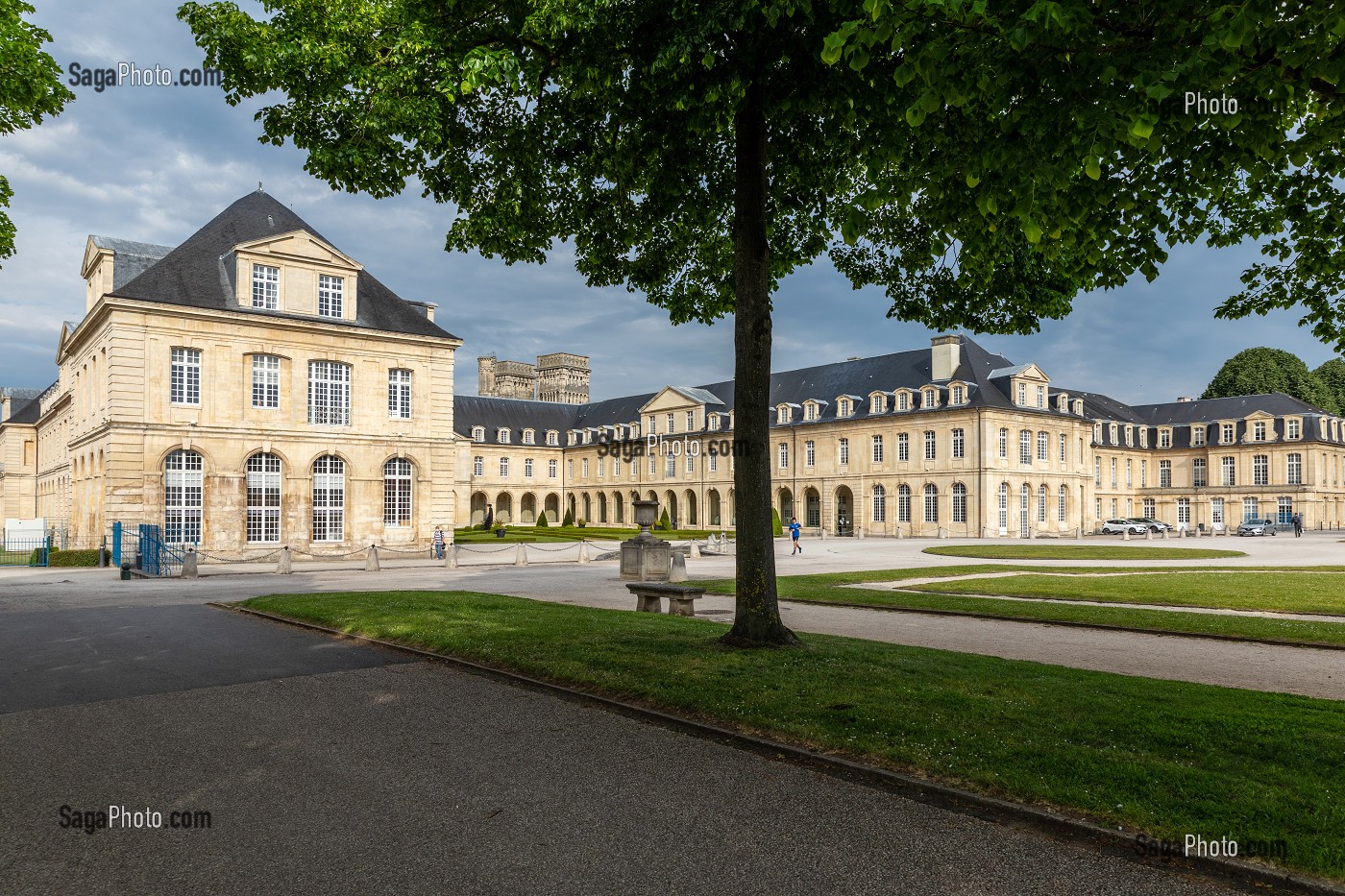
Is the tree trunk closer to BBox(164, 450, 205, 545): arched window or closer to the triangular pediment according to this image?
BBox(164, 450, 205, 545): arched window

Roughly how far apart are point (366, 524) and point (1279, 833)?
33.7 meters

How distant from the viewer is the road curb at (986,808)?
411 cm

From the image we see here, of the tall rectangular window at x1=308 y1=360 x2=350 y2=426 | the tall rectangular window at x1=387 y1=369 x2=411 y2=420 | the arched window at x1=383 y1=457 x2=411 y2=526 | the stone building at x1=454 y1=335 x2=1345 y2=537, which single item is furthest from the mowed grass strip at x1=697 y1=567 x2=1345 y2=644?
the stone building at x1=454 y1=335 x2=1345 y2=537

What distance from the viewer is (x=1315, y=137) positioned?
595 centimetres

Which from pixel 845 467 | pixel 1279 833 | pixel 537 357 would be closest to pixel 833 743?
pixel 1279 833

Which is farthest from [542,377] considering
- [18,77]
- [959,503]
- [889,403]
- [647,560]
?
[18,77]

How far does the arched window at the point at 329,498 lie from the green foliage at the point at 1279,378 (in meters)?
74.3

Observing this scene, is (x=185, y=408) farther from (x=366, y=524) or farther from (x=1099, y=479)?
(x=1099, y=479)

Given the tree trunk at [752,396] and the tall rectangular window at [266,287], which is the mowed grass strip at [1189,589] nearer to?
the tree trunk at [752,396]

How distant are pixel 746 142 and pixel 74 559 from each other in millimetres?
29076

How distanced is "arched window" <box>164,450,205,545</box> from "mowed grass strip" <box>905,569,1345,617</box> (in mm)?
25292

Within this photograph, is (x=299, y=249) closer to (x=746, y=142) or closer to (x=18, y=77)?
(x=18, y=77)

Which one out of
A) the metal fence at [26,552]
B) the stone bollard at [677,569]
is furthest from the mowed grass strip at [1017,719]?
the metal fence at [26,552]

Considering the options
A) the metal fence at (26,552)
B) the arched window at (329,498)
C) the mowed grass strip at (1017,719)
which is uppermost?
the arched window at (329,498)
